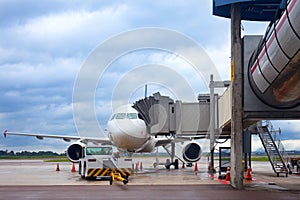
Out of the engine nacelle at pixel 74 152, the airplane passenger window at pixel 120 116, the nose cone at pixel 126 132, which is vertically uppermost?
the airplane passenger window at pixel 120 116

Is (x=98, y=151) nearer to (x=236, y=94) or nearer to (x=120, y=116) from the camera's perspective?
(x=120, y=116)

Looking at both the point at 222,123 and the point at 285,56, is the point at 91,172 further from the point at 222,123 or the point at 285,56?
the point at 285,56

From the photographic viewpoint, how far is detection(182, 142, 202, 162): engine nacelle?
31.0m

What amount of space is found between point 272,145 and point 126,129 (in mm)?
8935

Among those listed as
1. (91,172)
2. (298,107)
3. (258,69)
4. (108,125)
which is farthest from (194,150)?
(258,69)

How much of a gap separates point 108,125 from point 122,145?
1.37 meters

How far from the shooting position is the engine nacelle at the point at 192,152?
31.0m

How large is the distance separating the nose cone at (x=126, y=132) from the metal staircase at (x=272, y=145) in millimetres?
7293

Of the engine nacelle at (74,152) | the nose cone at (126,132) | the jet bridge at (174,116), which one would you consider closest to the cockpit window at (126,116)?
the nose cone at (126,132)

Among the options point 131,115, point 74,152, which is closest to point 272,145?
point 131,115

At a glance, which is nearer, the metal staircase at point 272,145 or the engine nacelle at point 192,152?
the metal staircase at point 272,145

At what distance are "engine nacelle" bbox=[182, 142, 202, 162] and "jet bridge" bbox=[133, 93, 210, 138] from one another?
17.7 feet

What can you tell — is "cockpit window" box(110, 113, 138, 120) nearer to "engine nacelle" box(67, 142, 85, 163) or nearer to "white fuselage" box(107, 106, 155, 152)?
"white fuselage" box(107, 106, 155, 152)

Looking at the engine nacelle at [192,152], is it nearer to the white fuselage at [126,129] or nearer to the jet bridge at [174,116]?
the jet bridge at [174,116]
